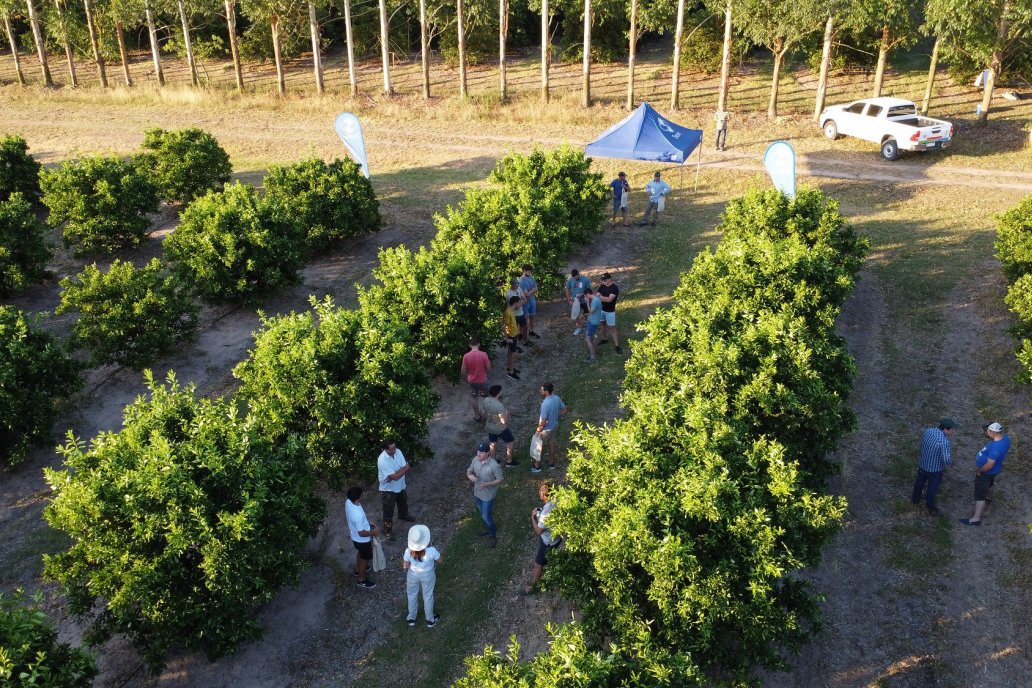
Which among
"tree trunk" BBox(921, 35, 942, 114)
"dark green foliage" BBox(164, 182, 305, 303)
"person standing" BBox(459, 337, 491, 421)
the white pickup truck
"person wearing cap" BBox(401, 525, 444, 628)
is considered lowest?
"person wearing cap" BBox(401, 525, 444, 628)

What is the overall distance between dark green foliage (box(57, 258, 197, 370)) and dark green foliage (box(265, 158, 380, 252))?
15.0 ft

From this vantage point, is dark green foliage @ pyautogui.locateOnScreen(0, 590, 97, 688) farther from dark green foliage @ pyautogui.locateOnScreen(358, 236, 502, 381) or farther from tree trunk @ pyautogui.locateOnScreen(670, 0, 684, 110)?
tree trunk @ pyautogui.locateOnScreen(670, 0, 684, 110)

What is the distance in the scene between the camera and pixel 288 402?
10531mm

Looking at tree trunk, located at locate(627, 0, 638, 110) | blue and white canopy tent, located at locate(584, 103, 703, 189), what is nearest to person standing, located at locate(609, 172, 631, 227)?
blue and white canopy tent, located at locate(584, 103, 703, 189)

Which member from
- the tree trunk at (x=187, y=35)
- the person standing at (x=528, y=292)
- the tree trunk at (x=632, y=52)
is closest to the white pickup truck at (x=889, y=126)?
the tree trunk at (x=632, y=52)

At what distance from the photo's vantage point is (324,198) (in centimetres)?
1933

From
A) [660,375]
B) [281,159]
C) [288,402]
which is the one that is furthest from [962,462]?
[281,159]

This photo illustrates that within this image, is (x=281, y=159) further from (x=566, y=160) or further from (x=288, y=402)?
(x=288, y=402)

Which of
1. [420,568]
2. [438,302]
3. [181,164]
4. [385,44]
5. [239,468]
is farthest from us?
[385,44]

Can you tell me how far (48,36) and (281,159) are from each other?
24585 millimetres

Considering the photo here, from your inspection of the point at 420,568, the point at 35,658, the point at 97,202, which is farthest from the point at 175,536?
the point at 97,202

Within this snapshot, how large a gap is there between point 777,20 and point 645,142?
9577mm

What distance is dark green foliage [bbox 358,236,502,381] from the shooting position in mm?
12938

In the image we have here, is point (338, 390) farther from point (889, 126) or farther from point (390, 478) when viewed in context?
point (889, 126)
